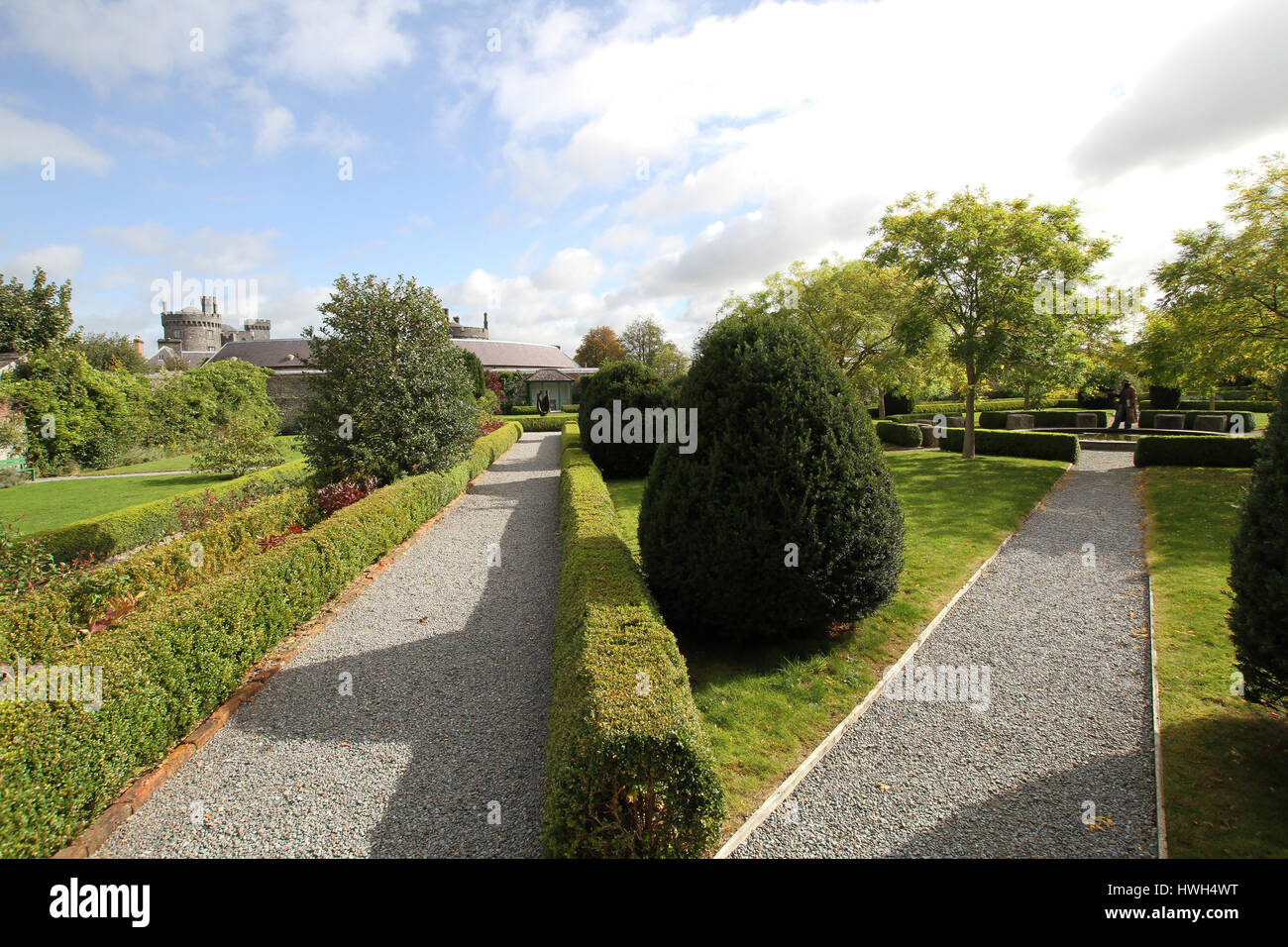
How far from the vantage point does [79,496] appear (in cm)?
1515

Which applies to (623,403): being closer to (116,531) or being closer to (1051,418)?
(116,531)

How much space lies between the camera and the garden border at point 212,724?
3.50 metres

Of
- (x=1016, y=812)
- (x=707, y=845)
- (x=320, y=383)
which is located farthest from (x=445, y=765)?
(x=320, y=383)

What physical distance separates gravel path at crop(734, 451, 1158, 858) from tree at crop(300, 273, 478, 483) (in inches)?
418

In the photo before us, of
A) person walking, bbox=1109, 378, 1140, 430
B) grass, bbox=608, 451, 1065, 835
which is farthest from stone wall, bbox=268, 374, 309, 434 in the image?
person walking, bbox=1109, 378, 1140, 430

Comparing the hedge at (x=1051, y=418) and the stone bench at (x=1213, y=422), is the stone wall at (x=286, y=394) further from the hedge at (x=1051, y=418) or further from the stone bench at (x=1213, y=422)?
the stone bench at (x=1213, y=422)

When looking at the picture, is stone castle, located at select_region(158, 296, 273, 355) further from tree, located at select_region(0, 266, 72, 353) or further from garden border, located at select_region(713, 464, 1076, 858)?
garden border, located at select_region(713, 464, 1076, 858)

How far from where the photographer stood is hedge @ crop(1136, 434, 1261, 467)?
45.3 ft

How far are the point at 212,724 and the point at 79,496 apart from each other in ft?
50.6

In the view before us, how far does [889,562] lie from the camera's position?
5.46 m

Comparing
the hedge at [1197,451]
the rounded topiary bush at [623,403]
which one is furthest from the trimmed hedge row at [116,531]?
the hedge at [1197,451]

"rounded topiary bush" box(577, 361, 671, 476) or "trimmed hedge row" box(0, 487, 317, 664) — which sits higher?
"rounded topiary bush" box(577, 361, 671, 476)

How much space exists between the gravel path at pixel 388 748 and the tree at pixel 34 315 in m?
24.7

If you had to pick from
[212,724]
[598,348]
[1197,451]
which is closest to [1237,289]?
[1197,451]
